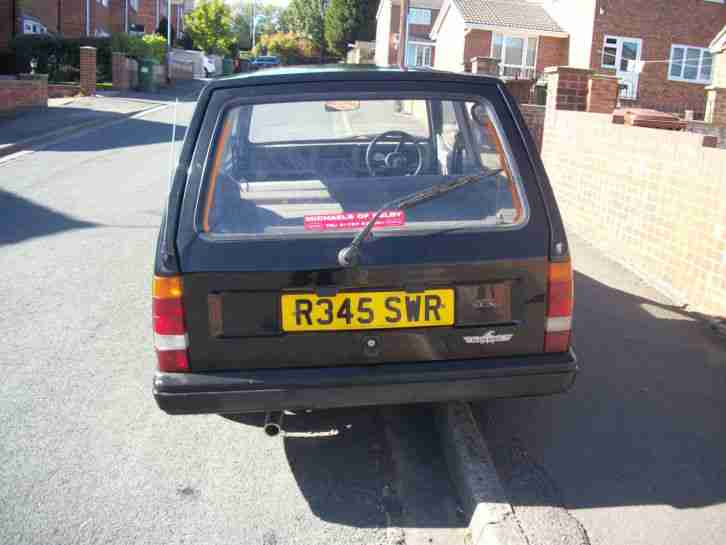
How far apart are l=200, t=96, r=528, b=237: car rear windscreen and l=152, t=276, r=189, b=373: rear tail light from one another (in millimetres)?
280

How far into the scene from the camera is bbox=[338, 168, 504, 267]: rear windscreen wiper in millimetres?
3201

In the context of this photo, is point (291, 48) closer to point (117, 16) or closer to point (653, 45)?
point (117, 16)

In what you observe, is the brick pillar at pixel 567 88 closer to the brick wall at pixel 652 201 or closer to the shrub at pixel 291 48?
the brick wall at pixel 652 201

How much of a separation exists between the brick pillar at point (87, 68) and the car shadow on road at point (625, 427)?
90.0ft

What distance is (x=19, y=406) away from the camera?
176 inches

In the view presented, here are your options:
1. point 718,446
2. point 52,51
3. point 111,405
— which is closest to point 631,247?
point 718,446

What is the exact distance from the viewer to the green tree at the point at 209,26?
193 ft

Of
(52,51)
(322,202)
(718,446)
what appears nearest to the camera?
(322,202)

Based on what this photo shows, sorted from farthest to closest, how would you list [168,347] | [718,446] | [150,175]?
1. [150,175]
2. [718,446]
3. [168,347]

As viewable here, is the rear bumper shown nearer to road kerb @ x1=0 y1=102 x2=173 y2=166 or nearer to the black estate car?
the black estate car

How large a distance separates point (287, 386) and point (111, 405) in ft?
5.50

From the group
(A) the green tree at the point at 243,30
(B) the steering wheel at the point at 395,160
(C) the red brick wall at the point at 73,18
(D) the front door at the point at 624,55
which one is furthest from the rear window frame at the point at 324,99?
(A) the green tree at the point at 243,30

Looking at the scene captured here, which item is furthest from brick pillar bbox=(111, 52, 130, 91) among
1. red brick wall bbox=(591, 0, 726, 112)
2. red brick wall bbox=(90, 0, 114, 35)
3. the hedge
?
red brick wall bbox=(591, 0, 726, 112)

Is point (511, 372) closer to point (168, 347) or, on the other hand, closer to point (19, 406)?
point (168, 347)
